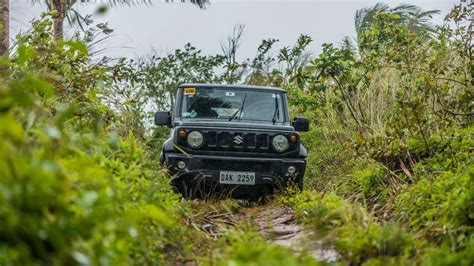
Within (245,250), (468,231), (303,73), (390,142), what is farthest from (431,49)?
(245,250)

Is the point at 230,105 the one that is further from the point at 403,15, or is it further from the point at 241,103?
the point at 403,15

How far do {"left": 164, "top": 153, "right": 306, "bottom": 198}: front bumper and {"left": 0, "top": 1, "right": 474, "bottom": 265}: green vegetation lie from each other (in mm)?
295

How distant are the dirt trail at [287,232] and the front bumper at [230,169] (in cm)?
27

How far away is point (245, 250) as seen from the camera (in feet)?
9.93

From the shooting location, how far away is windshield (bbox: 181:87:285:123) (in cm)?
853

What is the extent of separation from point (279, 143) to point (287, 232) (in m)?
2.30

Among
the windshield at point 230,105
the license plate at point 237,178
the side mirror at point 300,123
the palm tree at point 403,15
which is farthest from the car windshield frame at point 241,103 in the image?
the palm tree at point 403,15

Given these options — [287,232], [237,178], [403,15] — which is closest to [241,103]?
[237,178]

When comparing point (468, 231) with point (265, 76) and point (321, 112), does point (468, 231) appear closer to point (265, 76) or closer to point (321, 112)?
point (321, 112)

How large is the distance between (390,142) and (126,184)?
3.83 m

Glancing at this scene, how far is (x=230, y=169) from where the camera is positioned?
7680 mm

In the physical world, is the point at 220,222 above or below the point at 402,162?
below

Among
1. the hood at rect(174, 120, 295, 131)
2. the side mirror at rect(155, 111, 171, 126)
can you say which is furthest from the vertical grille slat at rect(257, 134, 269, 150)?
the side mirror at rect(155, 111, 171, 126)

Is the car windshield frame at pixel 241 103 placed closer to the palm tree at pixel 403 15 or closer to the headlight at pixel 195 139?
the headlight at pixel 195 139
